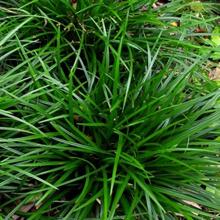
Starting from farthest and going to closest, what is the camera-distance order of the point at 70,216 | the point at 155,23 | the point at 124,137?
1. the point at 155,23
2. the point at 124,137
3. the point at 70,216

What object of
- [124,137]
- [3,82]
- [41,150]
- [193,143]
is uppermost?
[3,82]

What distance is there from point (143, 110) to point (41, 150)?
625mm

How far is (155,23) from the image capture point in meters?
3.03

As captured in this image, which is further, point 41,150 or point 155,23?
point 155,23

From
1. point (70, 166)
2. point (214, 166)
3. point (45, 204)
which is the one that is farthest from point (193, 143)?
point (45, 204)

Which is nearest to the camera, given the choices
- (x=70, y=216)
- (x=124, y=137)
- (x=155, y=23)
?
(x=70, y=216)

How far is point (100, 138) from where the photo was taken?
262 cm

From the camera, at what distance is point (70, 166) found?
2482mm

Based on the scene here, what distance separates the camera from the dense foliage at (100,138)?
243 centimetres

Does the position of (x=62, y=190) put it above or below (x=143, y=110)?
below

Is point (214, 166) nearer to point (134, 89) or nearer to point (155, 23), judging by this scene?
point (134, 89)

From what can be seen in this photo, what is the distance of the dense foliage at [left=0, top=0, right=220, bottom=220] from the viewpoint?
7.98ft

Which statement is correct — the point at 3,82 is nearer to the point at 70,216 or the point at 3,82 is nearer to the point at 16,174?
the point at 16,174

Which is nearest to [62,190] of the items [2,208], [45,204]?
[45,204]
